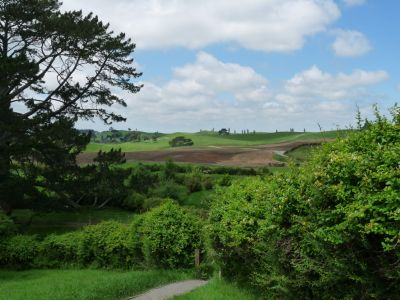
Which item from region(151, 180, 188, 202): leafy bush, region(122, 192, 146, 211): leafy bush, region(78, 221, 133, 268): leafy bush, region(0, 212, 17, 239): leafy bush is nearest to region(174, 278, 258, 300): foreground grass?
region(78, 221, 133, 268): leafy bush

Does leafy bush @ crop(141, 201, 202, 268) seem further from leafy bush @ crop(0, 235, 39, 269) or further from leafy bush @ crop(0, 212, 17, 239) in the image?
leafy bush @ crop(0, 212, 17, 239)

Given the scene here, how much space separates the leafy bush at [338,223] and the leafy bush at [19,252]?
23185mm

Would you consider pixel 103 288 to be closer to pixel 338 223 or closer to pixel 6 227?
pixel 338 223

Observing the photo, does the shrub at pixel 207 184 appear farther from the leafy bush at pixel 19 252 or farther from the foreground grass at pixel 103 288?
the foreground grass at pixel 103 288

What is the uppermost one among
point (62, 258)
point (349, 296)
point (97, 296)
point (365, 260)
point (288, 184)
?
point (288, 184)

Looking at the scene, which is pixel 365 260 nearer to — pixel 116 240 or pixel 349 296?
pixel 349 296

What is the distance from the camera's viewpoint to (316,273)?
7309 mm

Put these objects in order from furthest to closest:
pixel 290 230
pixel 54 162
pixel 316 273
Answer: pixel 54 162 < pixel 290 230 < pixel 316 273

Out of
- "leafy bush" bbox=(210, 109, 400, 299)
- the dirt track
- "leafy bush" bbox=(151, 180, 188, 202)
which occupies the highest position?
"leafy bush" bbox=(210, 109, 400, 299)

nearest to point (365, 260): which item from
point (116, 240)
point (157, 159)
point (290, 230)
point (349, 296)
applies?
point (349, 296)

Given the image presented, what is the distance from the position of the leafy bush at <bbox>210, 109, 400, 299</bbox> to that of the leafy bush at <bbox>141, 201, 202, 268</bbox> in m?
10.6

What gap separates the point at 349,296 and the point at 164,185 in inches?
1890

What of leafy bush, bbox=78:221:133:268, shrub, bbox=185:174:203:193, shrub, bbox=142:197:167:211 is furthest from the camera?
shrub, bbox=185:174:203:193

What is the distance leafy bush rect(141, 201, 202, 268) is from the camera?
786 inches
